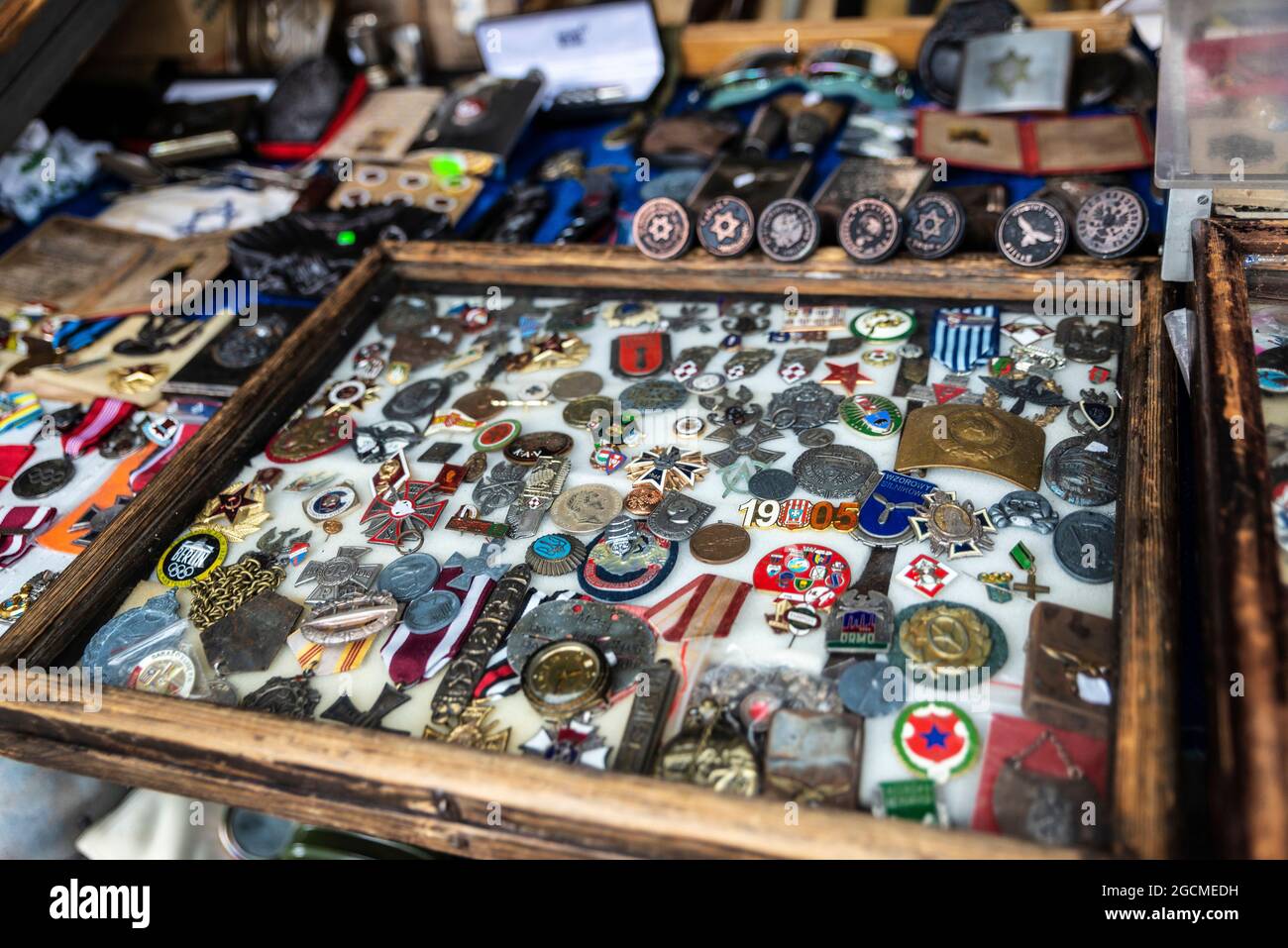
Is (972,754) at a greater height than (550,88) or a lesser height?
lesser

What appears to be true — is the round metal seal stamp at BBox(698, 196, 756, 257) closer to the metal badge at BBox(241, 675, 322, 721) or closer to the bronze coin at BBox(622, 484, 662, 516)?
the bronze coin at BBox(622, 484, 662, 516)

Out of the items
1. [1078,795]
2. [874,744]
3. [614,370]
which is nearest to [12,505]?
[614,370]

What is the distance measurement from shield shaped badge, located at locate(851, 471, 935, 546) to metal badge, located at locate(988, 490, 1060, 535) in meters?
0.14

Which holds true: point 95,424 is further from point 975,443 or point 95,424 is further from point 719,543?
point 975,443

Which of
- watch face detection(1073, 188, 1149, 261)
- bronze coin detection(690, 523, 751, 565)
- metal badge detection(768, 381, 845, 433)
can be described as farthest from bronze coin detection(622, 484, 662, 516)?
watch face detection(1073, 188, 1149, 261)

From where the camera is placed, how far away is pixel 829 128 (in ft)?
11.5

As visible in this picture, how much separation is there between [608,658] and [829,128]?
250cm

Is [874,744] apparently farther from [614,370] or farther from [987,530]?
[614,370]

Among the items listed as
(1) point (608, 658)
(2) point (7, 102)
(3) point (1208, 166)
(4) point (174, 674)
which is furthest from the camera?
(2) point (7, 102)

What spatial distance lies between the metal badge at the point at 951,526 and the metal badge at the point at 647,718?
57 centimetres

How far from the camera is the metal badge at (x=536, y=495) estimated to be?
2.04m

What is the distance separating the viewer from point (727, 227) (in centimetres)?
258

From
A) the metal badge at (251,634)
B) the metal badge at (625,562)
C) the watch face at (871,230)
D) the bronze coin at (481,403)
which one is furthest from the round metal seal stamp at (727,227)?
the metal badge at (251,634)

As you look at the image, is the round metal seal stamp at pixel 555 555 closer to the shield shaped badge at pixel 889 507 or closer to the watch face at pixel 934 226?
the shield shaped badge at pixel 889 507
